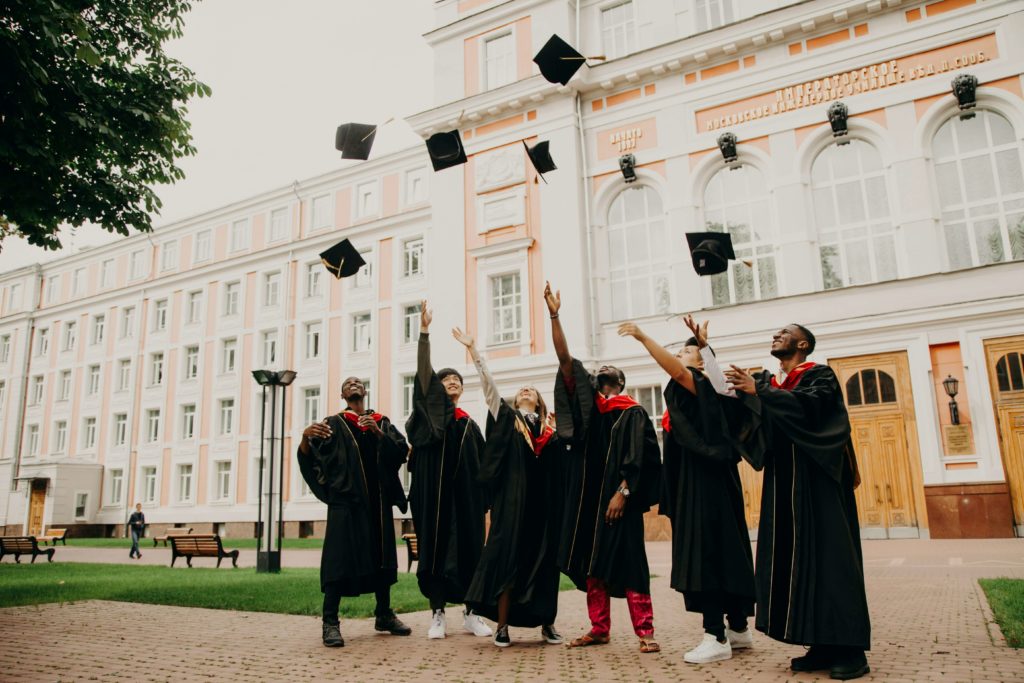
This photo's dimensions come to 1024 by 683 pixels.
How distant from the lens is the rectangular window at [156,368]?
4016cm

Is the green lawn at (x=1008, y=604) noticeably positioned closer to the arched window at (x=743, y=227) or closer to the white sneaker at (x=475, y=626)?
the white sneaker at (x=475, y=626)

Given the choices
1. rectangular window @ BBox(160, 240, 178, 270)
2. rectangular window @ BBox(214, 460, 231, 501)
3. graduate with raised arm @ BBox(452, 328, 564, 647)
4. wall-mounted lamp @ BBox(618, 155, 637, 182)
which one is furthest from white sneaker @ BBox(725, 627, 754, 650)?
rectangular window @ BBox(160, 240, 178, 270)

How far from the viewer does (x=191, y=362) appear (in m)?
39.2

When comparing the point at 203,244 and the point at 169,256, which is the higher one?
the point at 203,244

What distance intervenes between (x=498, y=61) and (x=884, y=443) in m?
15.8

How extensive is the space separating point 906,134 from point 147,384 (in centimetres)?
3734

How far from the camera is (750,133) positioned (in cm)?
1945

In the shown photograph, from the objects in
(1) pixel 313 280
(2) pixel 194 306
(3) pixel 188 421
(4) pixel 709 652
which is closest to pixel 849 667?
(4) pixel 709 652

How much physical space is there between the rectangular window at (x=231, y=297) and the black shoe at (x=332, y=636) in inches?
1360

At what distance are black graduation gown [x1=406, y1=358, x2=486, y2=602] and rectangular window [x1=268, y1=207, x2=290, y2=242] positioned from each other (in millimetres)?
32707

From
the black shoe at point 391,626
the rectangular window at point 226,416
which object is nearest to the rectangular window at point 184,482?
the rectangular window at point 226,416

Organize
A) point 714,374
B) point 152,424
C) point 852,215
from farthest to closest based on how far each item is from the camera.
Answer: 1. point 152,424
2. point 852,215
3. point 714,374

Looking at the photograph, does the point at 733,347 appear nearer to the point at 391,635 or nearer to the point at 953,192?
the point at 953,192

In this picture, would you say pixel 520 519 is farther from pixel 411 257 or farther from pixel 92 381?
pixel 92 381
